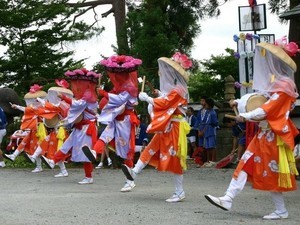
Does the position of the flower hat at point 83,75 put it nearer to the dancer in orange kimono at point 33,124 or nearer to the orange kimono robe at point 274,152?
the dancer in orange kimono at point 33,124

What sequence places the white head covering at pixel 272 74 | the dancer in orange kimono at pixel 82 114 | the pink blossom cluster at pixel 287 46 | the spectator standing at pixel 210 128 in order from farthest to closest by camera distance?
the spectator standing at pixel 210 128
the dancer in orange kimono at pixel 82 114
the pink blossom cluster at pixel 287 46
the white head covering at pixel 272 74

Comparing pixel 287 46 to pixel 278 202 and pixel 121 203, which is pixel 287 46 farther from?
pixel 121 203

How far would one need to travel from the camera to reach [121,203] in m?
8.55

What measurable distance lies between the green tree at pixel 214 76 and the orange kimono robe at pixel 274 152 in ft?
86.1

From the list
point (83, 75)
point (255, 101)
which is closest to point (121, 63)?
point (83, 75)

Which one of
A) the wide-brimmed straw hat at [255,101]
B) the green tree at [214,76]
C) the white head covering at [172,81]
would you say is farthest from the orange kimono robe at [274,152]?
the green tree at [214,76]

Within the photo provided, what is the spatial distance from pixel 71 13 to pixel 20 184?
1166cm

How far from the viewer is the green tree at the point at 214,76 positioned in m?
34.2

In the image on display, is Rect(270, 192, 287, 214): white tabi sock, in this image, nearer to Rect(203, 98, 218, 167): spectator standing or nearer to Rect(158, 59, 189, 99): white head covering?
Rect(158, 59, 189, 99): white head covering

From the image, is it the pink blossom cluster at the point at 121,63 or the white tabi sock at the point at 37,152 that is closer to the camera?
the pink blossom cluster at the point at 121,63

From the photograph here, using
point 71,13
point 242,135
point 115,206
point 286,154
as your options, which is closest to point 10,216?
point 115,206

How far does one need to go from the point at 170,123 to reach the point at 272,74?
6.48ft

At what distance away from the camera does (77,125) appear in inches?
448

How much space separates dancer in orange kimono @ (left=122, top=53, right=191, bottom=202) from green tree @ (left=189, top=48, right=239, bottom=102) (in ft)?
80.6
